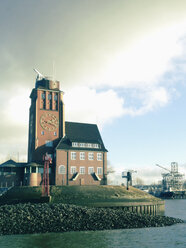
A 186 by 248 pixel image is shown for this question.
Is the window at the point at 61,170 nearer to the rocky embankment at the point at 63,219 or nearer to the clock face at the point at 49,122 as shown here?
the clock face at the point at 49,122

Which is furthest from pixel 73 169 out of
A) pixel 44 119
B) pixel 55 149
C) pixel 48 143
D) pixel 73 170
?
pixel 44 119

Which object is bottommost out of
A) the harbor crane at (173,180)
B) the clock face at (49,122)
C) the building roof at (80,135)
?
the harbor crane at (173,180)

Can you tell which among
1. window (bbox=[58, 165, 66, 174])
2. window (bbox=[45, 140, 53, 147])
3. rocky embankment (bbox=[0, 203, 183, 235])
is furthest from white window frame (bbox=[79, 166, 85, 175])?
rocky embankment (bbox=[0, 203, 183, 235])

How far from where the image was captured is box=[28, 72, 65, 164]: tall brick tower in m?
71.5

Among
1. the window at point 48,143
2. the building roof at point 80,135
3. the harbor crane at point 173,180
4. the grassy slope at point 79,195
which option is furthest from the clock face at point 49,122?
the harbor crane at point 173,180

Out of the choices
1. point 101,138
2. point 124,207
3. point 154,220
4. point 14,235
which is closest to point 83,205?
point 124,207

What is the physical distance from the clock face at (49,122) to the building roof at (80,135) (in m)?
4.08

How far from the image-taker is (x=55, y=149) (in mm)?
70438

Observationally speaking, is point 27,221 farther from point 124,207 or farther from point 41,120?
point 41,120

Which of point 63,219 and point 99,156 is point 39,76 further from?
point 63,219

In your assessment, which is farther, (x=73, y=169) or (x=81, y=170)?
(x=81, y=170)

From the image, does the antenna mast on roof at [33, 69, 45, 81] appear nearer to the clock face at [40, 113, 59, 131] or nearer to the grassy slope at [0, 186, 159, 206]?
the clock face at [40, 113, 59, 131]

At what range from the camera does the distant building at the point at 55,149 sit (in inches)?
2724

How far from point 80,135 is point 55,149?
357 inches
